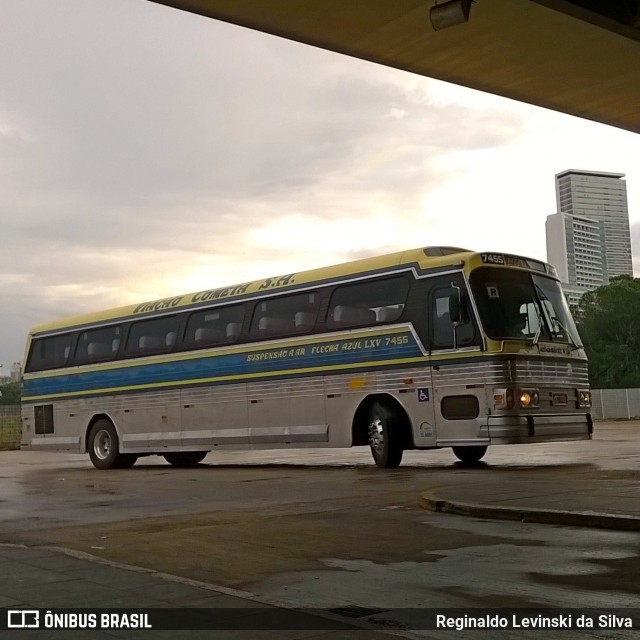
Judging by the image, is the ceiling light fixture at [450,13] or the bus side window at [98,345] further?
the bus side window at [98,345]

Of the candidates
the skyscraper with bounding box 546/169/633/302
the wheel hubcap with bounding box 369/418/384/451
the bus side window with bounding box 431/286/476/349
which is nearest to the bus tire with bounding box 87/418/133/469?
the wheel hubcap with bounding box 369/418/384/451

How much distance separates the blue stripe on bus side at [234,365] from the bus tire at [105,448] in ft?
3.00

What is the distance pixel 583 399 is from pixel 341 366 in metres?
4.52

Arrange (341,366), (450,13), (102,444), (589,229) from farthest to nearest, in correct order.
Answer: (589,229), (102,444), (341,366), (450,13)

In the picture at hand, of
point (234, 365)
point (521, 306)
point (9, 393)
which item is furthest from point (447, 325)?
point (9, 393)

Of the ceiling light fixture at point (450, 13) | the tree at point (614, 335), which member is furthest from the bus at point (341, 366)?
the tree at point (614, 335)

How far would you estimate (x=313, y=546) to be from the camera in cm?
782

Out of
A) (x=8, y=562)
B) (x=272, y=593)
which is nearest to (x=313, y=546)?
(x=272, y=593)

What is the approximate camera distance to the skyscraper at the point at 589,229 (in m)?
130

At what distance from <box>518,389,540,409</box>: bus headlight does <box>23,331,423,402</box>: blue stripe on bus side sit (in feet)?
6.53

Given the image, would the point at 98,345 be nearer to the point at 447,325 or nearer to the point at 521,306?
the point at 447,325

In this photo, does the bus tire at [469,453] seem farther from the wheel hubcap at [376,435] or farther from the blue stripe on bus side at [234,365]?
the blue stripe on bus side at [234,365]

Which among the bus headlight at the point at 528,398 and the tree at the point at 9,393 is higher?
the tree at the point at 9,393

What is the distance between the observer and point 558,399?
16125 mm
